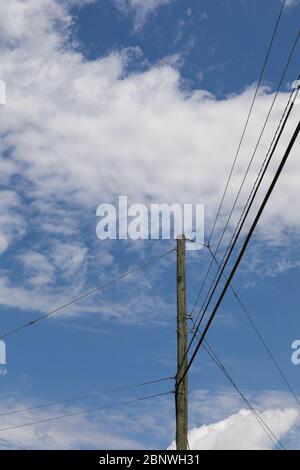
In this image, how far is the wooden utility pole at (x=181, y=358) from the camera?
15.9m

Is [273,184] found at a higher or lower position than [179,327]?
lower

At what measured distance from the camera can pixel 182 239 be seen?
18.2m

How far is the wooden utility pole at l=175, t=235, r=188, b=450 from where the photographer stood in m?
15.9

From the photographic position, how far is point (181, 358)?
16.9 meters
